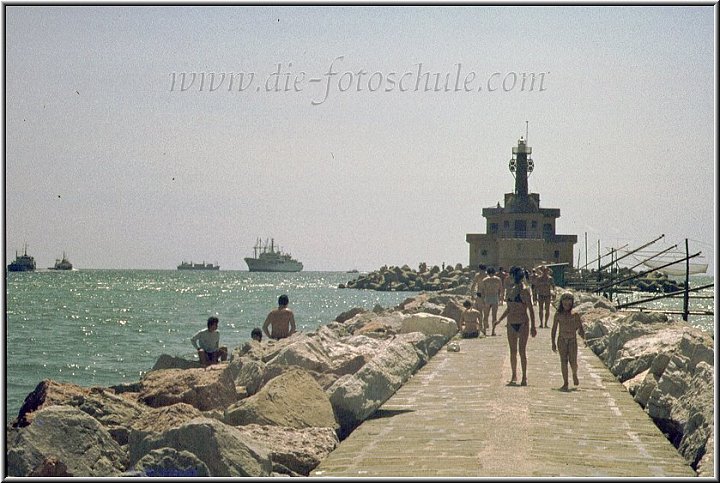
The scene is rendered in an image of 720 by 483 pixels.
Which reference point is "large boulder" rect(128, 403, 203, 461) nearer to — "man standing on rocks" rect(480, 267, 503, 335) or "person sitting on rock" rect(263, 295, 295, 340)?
"person sitting on rock" rect(263, 295, 295, 340)

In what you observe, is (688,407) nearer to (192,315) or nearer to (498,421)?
(498,421)

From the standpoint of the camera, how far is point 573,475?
23.8 feet

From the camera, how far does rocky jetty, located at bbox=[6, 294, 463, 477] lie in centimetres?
720

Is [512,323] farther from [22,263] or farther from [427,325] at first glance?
[22,263]

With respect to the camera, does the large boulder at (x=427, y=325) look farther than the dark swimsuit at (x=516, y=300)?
Yes

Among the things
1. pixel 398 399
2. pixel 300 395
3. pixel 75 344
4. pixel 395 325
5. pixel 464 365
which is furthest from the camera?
pixel 75 344

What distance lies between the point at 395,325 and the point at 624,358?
9405 millimetres

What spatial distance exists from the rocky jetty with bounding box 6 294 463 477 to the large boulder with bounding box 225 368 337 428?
0.01m

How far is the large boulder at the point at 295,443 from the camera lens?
A: 26.0 feet

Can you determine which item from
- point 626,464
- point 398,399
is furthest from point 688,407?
point 398,399

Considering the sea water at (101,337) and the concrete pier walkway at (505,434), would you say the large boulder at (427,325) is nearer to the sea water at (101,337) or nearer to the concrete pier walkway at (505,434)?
the concrete pier walkway at (505,434)

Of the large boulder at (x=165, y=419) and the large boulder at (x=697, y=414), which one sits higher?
the large boulder at (x=697, y=414)

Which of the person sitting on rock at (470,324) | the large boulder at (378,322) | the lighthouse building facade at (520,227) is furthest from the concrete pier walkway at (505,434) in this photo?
the lighthouse building facade at (520,227)

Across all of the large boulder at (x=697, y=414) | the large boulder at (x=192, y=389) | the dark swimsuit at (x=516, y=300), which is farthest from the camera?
the dark swimsuit at (x=516, y=300)
